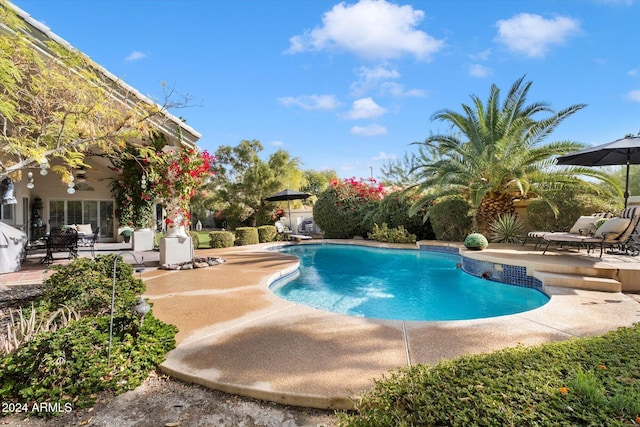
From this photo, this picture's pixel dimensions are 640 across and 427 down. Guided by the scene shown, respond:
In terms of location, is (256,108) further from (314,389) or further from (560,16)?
(314,389)

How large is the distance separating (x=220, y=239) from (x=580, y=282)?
13.0m

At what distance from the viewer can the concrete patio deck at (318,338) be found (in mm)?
2898

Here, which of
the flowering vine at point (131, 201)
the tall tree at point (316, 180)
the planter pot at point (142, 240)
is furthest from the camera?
the tall tree at point (316, 180)

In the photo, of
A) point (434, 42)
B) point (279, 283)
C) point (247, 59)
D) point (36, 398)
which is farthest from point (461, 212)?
point (36, 398)

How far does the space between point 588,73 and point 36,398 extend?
19.4 m

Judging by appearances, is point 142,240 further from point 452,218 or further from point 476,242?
point 452,218

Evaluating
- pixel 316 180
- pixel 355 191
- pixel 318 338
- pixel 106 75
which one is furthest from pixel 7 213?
pixel 316 180

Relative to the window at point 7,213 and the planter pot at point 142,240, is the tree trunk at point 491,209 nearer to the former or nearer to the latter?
the planter pot at point 142,240

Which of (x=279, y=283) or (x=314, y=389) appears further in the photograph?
(x=279, y=283)

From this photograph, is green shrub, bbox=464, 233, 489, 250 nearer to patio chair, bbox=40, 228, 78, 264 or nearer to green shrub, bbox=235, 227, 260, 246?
green shrub, bbox=235, 227, 260, 246

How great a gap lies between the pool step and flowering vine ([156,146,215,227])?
8877mm

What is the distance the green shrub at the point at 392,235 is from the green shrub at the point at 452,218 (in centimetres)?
144

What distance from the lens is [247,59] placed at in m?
12.4

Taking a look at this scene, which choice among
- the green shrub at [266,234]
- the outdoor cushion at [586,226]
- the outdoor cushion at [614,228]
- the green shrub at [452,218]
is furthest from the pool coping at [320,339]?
the green shrub at [266,234]
